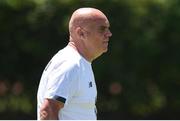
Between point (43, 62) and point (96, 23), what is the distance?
6.48 meters

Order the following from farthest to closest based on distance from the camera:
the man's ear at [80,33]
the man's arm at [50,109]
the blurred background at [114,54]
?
1. the blurred background at [114,54]
2. the man's ear at [80,33]
3. the man's arm at [50,109]

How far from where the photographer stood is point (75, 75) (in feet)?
13.1

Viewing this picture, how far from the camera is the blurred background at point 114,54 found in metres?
10.4

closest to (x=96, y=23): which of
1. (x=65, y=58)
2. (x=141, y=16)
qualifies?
(x=65, y=58)

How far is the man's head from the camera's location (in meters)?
4.22

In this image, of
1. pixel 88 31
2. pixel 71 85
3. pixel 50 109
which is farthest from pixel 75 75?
pixel 88 31

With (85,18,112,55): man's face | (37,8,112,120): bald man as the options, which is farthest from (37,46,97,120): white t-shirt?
(85,18,112,55): man's face

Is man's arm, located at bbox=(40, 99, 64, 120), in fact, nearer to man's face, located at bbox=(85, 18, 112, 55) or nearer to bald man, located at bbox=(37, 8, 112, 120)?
bald man, located at bbox=(37, 8, 112, 120)

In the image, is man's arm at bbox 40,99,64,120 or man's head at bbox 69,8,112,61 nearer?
man's arm at bbox 40,99,64,120

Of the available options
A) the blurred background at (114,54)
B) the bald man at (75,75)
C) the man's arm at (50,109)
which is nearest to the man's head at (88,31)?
the bald man at (75,75)

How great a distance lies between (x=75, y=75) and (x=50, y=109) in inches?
9.9

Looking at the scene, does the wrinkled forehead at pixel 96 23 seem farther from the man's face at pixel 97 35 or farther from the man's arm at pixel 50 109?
the man's arm at pixel 50 109

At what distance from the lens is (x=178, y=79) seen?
1089cm

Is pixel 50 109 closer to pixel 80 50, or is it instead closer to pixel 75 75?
pixel 75 75
